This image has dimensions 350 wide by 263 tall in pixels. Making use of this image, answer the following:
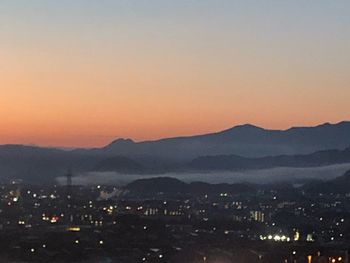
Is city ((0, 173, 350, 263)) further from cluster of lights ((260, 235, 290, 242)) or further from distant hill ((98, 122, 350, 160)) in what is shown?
distant hill ((98, 122, 350, 160))

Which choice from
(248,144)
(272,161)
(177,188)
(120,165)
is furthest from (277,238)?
(248,144)

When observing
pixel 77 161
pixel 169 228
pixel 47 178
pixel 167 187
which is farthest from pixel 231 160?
pixel 169 228

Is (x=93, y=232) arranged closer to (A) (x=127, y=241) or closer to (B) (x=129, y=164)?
(A) (x=127, y=241)

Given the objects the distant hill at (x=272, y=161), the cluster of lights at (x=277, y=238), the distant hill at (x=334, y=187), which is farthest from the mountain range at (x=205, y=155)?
the cluster of lights at (x=277, y=238)

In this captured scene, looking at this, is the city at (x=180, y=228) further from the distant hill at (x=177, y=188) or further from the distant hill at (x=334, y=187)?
the distant hill at (x=177, y=188)

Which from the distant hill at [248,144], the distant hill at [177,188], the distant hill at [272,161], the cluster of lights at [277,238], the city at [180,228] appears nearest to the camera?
the city at [180,228]

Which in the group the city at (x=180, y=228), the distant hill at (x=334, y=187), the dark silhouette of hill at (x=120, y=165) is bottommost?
the city at (x=180, y=228)

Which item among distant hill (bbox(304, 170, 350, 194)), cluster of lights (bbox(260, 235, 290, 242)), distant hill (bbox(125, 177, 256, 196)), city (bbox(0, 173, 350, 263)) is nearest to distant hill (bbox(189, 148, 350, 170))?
distant hill (bbox(304, 170, 350, 194))
